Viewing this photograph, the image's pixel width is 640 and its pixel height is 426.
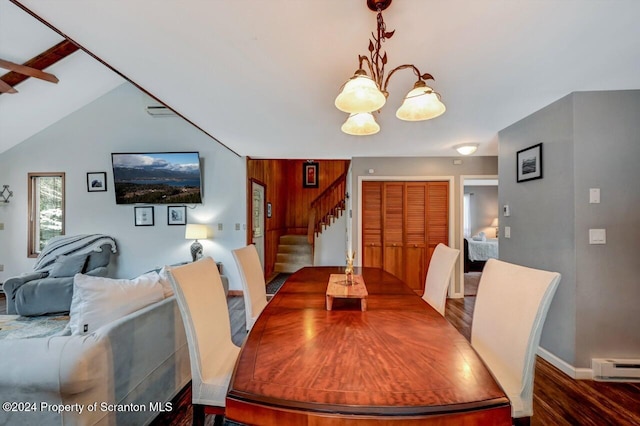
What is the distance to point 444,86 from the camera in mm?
2070

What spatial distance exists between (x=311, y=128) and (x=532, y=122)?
2.22m

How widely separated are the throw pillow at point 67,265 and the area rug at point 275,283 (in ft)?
8.89

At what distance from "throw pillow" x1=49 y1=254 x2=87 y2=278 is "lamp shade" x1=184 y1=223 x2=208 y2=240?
137 cm

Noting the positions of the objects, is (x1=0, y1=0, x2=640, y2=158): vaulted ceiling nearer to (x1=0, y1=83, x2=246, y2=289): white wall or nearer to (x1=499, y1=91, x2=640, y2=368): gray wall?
(x1=499, y1=91, x2=640, y2=368): gray wall

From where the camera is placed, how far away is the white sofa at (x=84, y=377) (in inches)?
44.3

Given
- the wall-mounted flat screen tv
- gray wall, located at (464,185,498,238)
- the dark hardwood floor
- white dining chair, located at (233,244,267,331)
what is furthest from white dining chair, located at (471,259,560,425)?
gray wall, located at (464,185,498,238)

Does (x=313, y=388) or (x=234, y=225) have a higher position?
(x=234, y=225)

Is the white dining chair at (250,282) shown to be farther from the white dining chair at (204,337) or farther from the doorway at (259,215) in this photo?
the doorway at (259,215)

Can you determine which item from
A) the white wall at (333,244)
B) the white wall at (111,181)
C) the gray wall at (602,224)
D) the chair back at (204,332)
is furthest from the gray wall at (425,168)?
the chair back at (204,332)

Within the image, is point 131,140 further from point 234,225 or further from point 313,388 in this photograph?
point 313,388

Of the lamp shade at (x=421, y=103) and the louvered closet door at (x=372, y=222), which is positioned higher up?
the lamp shade at (x=421, y=103)

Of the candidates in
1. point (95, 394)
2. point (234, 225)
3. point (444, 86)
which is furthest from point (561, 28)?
point (234, 225)

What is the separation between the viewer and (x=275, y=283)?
208 inches

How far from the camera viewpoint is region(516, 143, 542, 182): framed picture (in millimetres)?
2559
